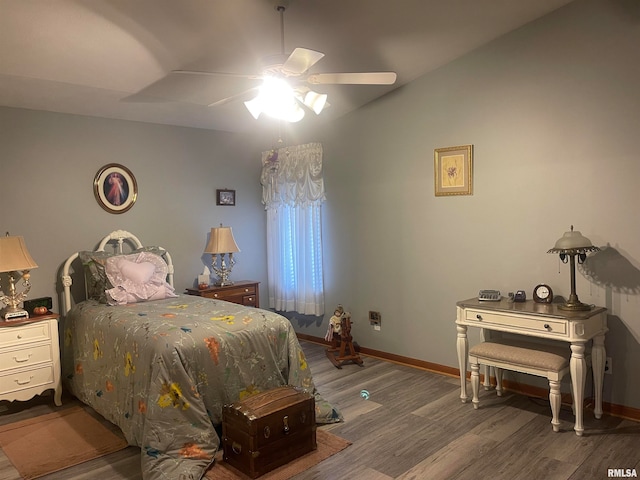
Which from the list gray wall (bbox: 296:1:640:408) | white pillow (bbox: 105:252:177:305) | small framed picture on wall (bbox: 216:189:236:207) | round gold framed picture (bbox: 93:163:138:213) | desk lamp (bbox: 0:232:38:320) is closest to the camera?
gray wall (bbox: 296:1:640:408)

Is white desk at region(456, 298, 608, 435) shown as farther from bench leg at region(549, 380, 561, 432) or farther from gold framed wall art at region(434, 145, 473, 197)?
gold framed wall art at region(434, 145, 473, 197)

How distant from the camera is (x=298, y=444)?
284 centimetres

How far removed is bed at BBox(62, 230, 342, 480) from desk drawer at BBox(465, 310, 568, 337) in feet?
4.04

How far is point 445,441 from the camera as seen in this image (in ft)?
9.88

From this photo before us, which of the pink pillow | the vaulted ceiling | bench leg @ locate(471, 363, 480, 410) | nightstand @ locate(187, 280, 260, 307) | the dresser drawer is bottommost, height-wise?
bench leg @ locate(471, 363, 480, 410)

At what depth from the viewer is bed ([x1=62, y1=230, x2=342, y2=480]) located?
2.73 meters

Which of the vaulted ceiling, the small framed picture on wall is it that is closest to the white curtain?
the small framed picture on wall

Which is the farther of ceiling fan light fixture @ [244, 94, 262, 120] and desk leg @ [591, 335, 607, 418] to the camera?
desk leg @ [591, 335, 607, 418]

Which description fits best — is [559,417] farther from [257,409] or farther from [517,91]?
[517,91]

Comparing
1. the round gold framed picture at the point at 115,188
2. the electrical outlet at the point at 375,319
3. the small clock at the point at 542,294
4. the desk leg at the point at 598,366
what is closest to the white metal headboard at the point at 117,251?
the round gold framed picture at the point at 115,188

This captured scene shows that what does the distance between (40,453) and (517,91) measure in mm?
4217

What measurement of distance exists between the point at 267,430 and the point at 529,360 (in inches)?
70.0

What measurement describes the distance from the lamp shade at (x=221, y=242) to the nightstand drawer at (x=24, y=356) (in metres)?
1.83

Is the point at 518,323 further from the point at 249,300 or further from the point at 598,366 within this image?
the point at 249,300
